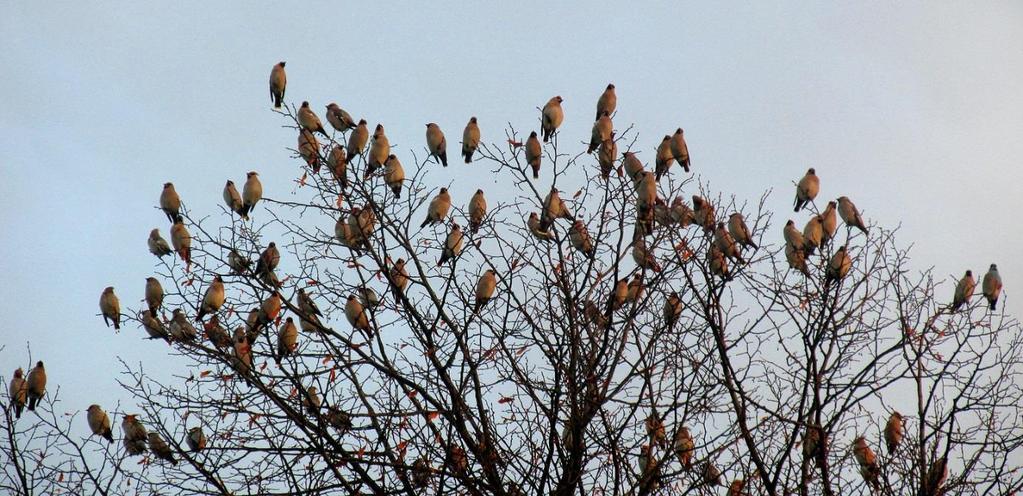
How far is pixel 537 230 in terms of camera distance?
36.6ft

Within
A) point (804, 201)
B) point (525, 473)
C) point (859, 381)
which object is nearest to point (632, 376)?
point (525, 473)

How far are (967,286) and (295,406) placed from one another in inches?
251

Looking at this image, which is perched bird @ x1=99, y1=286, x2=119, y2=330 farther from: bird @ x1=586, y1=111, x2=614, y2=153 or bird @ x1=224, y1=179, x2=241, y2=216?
bird @ x1=586, y1=111, x2=614, y2=153

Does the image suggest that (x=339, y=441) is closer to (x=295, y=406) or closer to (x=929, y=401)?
(x=295, y=406)

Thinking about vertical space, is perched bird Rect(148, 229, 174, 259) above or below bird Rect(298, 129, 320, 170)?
above

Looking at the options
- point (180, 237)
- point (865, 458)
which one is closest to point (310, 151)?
point (180, 237)

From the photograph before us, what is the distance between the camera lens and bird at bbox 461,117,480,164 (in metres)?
13.7

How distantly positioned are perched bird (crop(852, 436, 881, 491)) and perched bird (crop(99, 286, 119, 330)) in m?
7.13

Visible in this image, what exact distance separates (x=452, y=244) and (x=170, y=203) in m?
3.66

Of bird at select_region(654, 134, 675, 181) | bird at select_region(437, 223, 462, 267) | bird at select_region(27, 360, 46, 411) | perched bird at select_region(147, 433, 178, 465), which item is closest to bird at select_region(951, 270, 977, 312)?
bird at select_region(654, 134, 675, 181)

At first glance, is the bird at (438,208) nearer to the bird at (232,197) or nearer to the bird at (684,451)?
the bird at (232,197)

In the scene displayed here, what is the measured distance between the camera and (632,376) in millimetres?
9438

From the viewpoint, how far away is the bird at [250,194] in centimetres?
1302

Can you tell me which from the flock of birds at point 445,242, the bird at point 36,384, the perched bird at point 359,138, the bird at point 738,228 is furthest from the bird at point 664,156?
the bird at point 36,384
